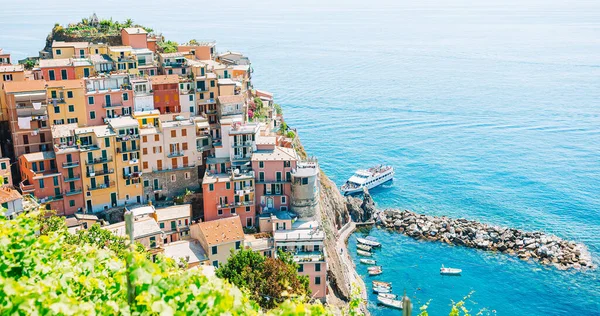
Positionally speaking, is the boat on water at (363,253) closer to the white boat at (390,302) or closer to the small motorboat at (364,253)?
the small motorboat at (364,253)

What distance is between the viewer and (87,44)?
5778cm

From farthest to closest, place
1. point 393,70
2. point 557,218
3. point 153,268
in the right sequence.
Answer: point 393,70
point 557,218
point 153,268

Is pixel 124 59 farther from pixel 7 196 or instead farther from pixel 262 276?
pixel 262 276

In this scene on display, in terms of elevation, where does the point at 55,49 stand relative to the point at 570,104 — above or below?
above

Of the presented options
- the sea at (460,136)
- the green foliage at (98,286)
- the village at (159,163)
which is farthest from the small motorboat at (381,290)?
the green foliage at (98,286)

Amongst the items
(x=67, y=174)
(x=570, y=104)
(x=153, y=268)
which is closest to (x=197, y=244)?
(x=67, y=174)

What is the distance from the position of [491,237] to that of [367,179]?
16.5 metres

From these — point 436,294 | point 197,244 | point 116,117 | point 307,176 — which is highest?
point 116,117

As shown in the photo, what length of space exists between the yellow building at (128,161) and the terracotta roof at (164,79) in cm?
592

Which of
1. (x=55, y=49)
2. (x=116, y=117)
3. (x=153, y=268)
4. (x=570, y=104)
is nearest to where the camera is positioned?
(x=153, y=268)

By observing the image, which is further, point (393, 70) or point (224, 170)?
point (393, 70)

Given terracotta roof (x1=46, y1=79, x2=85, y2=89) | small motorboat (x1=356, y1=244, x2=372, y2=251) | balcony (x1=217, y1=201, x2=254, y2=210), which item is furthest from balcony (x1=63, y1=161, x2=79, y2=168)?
small motorboat (x1=356, y1=244, x2=372, y2=251)

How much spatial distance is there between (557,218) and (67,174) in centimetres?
4605

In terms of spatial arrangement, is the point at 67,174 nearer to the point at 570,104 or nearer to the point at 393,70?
the point at 570,104
